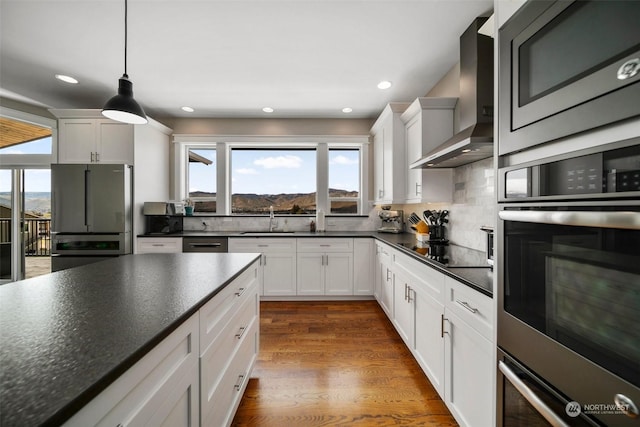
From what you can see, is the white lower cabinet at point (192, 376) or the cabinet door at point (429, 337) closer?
the white lower cabinet at point (192, 376)

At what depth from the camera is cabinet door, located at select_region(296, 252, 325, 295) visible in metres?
3.57

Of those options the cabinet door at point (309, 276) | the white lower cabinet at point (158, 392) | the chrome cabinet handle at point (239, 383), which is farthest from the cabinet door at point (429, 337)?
the cabinet door at point (309, 276)

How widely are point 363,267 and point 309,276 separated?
76 cm

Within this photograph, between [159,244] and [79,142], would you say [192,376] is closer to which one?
[159,244]

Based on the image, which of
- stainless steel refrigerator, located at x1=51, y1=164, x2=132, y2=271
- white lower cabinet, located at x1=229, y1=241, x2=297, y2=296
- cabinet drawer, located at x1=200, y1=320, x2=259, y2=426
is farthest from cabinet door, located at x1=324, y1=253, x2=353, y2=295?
stainless steel refrigerator, located at x1=51, y1=164, x2=132, y2=271

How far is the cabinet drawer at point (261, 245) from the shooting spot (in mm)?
3520

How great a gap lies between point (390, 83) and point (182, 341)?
10.3ft

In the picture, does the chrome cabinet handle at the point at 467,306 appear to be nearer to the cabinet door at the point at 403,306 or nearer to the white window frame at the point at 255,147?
the cabinet door at the point at 403,306

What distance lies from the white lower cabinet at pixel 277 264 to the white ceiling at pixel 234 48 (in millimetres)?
1929

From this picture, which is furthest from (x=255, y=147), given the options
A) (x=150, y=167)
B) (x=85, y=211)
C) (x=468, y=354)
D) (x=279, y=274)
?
(x=468, y=354)

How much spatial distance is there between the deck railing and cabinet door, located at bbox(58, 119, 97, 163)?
1.37 metres

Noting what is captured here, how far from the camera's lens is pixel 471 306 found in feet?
4.25

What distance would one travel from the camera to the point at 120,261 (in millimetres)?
1718

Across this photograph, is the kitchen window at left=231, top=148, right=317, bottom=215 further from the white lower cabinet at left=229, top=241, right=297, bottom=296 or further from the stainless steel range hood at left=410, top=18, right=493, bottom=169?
the stainless steel range hood at left=410, top=18, right=493, bottom=169
